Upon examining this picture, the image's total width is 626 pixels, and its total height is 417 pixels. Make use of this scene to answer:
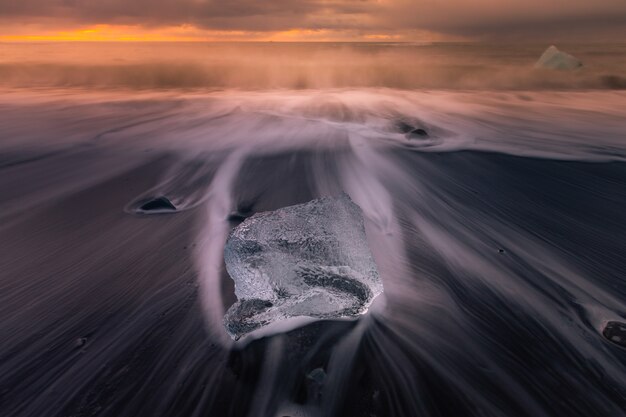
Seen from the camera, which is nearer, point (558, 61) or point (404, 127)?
point (404, 127)

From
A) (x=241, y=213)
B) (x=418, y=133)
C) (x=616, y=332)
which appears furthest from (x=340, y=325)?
(x=418, y=133)

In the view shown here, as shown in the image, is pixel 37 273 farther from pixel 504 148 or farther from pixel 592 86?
pixel 592 86

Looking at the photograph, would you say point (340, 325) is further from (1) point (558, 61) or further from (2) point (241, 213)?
(1) point (558, 61)

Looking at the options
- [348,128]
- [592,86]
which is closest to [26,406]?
[348,128]

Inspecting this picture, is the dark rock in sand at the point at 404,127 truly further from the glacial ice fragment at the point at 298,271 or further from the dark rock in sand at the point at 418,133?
the glacial ice fragment at the point at 298,271

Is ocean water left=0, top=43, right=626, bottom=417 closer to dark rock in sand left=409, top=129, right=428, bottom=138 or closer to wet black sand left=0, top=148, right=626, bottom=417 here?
wet black sand left=0, top=148, right=626, bottom=417
